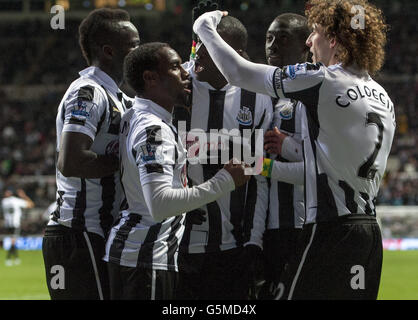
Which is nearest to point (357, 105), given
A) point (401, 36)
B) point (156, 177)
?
point (156, 177)

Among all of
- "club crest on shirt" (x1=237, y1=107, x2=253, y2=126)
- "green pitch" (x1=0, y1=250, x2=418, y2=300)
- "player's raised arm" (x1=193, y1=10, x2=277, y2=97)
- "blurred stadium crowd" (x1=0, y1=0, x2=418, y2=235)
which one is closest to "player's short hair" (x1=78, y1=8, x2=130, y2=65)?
"player's raised arm" (x1=193, y1=10, x2=277, y2=97)

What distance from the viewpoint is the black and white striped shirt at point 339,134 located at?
346 cm

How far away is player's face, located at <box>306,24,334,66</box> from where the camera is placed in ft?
12.0

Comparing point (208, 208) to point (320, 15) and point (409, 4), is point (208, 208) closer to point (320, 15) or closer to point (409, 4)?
point (320, 15)

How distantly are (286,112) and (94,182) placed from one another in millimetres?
1245

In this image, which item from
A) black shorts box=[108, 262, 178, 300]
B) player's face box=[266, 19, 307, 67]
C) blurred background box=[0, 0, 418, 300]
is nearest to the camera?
black shorts box=[108, 262, 178, 300]

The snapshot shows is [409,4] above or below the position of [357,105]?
above

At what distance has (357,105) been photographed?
3482 mm

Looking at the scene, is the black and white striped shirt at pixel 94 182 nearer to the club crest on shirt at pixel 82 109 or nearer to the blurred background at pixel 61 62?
the club crest on shirt at pixel 82 109

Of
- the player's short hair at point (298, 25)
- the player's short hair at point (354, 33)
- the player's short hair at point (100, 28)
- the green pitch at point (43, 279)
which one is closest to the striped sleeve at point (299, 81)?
the player's short hair at point (354, 33)

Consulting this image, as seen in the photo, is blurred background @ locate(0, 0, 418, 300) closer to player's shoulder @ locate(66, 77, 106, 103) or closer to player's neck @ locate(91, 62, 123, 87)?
player's neck @ locate(91, 62, 123, 87)

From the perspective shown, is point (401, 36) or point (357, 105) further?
point (401, 36)

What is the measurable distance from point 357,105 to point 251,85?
529mm

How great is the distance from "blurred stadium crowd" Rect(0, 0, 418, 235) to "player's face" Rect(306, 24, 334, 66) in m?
21.9
